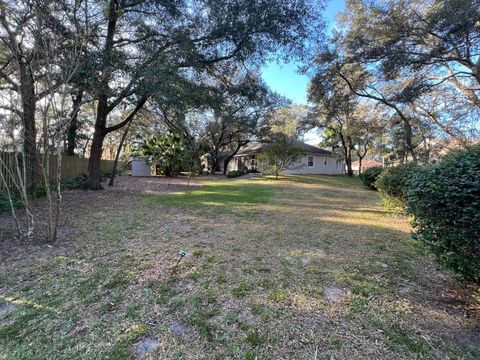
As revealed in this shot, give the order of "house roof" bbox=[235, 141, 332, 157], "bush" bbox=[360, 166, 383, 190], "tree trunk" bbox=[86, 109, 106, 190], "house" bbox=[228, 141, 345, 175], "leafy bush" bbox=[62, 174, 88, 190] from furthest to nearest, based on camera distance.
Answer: "house roof" bbox=[235, 141, 332, 157] → "house" bbox=[228, 141, 345, 175] → "bush" bbox=[360, 166, 383, 190] → "leafy bush" bbox=[62, 174, 88, 190] → "tree trunk" bbox=[86, 109, 106, 190]

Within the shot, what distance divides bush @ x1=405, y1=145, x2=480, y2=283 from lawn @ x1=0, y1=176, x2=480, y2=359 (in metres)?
0.58

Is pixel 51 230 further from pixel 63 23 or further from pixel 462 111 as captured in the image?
pixel 462 111

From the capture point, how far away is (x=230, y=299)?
2578mm

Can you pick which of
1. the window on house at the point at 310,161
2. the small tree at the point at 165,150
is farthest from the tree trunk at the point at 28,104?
the window on house at the point at 310,161

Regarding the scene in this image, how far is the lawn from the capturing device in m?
1.99

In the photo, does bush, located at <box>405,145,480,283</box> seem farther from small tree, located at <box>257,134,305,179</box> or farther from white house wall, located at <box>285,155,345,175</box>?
white house wall, located at <box>285,155,345,175</box>

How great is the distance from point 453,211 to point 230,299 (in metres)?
2.25

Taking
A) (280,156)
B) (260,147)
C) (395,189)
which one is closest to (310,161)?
(260,147)

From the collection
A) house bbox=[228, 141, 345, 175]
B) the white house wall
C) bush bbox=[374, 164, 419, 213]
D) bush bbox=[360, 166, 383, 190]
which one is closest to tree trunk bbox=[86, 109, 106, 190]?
bush bbox=[374, 164, 419, 213]

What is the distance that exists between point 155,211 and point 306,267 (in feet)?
15.4

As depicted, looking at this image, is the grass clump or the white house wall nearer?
the grass clump

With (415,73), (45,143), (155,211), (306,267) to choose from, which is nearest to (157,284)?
(306,267)

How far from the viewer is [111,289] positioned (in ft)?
9.08

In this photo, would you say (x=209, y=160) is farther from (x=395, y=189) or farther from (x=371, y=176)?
(x=395, y=189)
